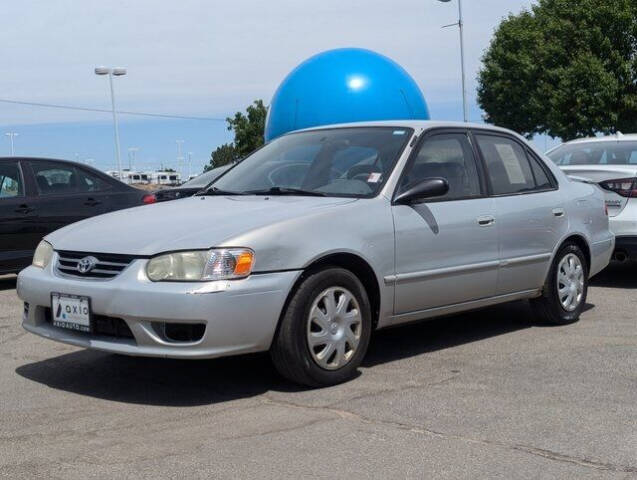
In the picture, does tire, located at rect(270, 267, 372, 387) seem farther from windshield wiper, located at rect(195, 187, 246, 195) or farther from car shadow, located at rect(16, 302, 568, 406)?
windshield wiper, located at rect(195, 187, 246, 195)

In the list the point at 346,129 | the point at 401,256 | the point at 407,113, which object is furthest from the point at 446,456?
the point at 407,113

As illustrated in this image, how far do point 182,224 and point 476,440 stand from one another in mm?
1990

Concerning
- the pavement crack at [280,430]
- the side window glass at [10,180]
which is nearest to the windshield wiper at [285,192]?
the pavement crack at [280,430]

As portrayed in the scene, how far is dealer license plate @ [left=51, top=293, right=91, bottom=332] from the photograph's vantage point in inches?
194

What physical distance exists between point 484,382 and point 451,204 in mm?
1272

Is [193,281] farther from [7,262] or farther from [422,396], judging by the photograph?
[7,262]

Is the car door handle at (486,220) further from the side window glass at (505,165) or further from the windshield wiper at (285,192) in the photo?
the windshield wiper at (285,192)

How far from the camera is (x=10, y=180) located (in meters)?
9.95

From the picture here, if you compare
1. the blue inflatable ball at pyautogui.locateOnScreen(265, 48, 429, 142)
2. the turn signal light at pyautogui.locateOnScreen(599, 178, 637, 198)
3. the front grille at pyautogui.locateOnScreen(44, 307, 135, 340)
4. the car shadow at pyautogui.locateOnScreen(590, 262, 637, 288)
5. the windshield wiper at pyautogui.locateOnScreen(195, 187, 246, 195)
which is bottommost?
the car shadow at pyautogui.locateOnScreen(590, 262, 637, 288)

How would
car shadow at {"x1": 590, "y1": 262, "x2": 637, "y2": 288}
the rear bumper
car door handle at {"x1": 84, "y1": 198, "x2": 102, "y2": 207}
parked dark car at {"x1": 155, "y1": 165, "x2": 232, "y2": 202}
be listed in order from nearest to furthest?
the rear bumper → car shadow at {"x1": 590, "y1": 262, "x2": 637, "y2": 288} → car door handle at {"x1": 84, "y1": 198, "x2": 102, "y2": 207} → parked dark car at {"x1": 155, "y1": 165, "x2": 232, "y2": 202}

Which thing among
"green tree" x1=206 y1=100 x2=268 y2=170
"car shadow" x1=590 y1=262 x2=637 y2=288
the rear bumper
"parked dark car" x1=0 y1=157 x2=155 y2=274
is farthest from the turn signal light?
"green tree" x1=206 y1=100 x2=268 y2=170

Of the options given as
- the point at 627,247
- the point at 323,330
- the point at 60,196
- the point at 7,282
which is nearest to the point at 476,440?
the point at 323,330

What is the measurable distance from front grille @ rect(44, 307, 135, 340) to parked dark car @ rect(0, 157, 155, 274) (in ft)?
16.6

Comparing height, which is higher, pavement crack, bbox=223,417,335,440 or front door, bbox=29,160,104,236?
front door, bbox=29,160,104,236
